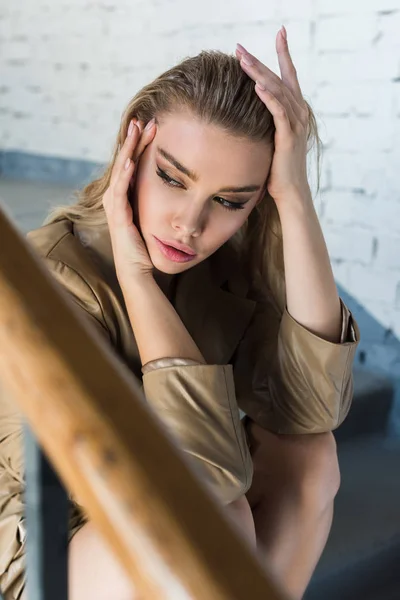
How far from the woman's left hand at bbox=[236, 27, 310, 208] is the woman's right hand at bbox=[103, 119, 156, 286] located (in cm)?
16

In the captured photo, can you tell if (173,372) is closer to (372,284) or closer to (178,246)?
(178,246)

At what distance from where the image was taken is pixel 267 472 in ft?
3.59

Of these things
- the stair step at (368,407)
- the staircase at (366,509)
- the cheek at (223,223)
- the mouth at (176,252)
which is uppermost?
the cheek at (223,223)

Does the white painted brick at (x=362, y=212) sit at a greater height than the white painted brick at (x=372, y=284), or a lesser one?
greater

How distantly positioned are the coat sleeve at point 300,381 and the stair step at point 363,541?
0.38m

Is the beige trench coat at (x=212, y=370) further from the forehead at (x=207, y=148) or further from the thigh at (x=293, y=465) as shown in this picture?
the forehead at (x=207, y=148)

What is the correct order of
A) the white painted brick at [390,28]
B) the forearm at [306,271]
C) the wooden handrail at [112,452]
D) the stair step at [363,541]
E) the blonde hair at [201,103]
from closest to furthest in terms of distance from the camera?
1. the wooden handrail at [112,452]
2. the blonde hair at [201,103]
3. the forearm at [306,271]
4. the stair step at [363,541]
5. the white painted brick at [390,28]

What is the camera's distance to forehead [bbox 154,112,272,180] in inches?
38.3

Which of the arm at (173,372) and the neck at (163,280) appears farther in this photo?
the neck at (163,280)

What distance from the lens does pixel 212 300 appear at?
1.18m

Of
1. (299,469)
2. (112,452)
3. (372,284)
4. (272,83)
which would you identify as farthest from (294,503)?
(372,284)

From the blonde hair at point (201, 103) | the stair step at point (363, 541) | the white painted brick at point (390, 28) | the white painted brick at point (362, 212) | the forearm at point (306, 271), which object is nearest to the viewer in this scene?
the blonde hair at point (201, 103)

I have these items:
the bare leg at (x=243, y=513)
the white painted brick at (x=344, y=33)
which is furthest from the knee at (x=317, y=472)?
the white painted brick at (x=344, y=33)

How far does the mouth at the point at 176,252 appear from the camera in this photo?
101cm
